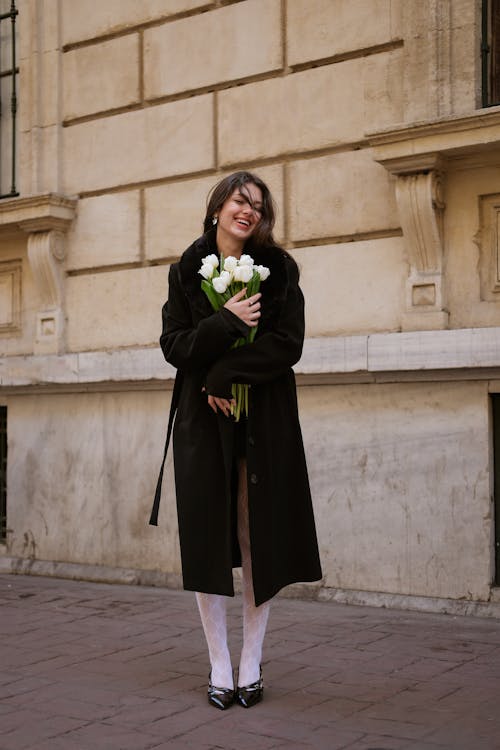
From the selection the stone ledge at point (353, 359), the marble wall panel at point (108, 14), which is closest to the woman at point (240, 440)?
the stone ledge at point (353, 359)

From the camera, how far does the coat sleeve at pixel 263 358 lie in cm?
406

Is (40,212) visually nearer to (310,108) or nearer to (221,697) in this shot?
(310,108)

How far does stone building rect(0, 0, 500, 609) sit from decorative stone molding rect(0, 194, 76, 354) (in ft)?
0.06

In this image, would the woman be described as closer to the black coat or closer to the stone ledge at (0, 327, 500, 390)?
the black coat

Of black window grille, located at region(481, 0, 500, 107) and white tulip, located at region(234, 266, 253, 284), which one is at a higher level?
black window grille, located at region(481, 0, 500, 107)

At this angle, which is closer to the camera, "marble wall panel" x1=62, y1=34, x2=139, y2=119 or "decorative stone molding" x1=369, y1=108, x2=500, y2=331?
"decorative stone molding" x1=369, y1=108, x2=500, y2=331

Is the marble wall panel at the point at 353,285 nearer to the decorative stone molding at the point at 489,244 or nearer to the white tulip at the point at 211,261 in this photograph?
the decorative stone molding at the point at 489,244

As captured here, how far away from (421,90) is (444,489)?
2.33 meters

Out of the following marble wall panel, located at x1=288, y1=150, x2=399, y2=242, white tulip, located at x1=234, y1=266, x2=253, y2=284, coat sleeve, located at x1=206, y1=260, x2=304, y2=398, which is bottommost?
coat sleeve, located at x1=206, y1=260, x2=304, y2=398

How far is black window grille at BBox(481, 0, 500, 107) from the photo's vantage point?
611cm

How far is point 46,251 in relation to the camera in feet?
26.3

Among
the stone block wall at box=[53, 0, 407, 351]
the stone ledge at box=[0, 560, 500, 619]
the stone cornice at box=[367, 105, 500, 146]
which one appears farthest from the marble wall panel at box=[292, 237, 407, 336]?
the stone ledge at box=[0, 560, 500, 619]

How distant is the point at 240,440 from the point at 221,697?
3.25 ft

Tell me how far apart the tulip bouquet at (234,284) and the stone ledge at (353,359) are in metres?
2.08
